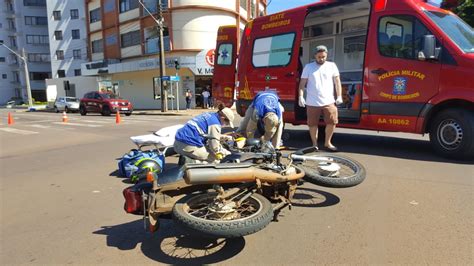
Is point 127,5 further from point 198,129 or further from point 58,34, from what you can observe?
point 198,129

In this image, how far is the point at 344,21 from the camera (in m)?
9.77

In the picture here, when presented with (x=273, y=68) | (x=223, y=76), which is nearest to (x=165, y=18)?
(x=223, y=76)

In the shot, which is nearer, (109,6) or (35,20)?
(109,6)

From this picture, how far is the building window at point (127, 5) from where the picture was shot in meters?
35.4

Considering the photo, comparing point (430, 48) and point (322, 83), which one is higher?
point (430, 48)

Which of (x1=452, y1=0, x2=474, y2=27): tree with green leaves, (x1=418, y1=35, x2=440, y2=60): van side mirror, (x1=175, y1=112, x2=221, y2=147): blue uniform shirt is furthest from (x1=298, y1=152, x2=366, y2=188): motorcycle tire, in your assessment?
(x1=452, y1=0, x2=474, y2=27): tree with green leaves

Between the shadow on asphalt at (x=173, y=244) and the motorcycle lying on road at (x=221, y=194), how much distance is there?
267mm

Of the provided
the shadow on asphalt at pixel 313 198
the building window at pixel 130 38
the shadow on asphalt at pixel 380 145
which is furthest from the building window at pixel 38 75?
the shadow on asphalt at pixel 313 198

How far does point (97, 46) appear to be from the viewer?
4225 centimetres

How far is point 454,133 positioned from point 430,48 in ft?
4.70

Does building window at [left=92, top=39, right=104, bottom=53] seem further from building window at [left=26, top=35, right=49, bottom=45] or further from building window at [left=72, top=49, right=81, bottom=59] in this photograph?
building window at [left=26, top=35, right=49, bottom=45]

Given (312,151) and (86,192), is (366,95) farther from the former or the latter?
(86,192)

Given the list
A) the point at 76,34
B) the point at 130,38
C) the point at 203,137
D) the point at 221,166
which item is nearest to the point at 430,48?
the point at 203,137

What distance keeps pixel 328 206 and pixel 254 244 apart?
127cm
